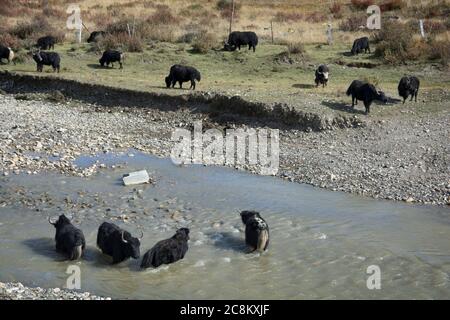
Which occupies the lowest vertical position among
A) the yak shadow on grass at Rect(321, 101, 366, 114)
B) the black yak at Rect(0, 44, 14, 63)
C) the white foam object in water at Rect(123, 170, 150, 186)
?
the white foam object in water at Rect(123, 170, 150, 186)

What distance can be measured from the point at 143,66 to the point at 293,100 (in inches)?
315

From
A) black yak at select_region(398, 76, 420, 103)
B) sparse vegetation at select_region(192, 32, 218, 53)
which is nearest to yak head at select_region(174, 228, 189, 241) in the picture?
black yak at select_region(398, 76, 420, 103)

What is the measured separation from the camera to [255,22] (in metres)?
35.0

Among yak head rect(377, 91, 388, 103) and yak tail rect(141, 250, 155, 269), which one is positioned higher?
yak head rect(377, 91, 388, 103)

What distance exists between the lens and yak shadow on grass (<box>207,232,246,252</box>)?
1054cm

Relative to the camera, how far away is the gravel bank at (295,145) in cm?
1400

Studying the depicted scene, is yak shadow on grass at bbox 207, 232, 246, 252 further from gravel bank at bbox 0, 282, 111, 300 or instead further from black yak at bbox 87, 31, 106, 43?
black yak at bbox 87, 31, 106, 43

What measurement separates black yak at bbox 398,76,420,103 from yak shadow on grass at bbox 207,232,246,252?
9198mm

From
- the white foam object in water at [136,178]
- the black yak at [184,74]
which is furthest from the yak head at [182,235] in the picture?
the black yak at [184,74]

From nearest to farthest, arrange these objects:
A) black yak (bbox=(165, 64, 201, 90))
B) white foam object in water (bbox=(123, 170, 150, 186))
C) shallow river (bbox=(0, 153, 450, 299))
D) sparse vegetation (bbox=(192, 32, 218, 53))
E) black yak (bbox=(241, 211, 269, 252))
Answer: shallow river (bbox=(0, 153, 450, 299)) → black yak (bbox=(241, 211, 269, 252)) → white foam object in water (bbox=(123, 170, 150, 186)) → black yak (bbox=(165, 64, 201, 90)) → sparse vegetation (bbox=(192, 32, 218, 53))

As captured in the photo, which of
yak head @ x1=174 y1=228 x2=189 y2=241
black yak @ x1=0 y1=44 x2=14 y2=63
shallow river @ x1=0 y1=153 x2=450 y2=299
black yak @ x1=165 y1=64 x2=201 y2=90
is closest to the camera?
shallow river @ x1=0 y1=153 x2=450 y2=299

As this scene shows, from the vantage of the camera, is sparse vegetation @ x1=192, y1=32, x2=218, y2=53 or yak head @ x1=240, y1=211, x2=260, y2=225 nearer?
yak head @ x1=240, y1=211, x2=260, y2=225

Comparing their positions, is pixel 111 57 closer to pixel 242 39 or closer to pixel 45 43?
pixel 45 43

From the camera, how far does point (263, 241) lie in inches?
403
